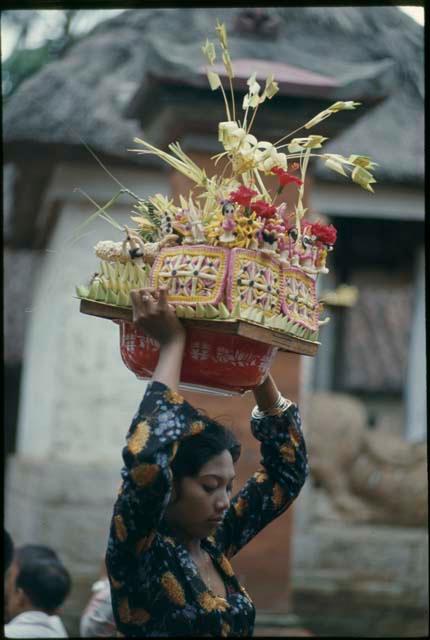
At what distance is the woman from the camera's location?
290 centimetres

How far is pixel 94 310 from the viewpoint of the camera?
3.07 m

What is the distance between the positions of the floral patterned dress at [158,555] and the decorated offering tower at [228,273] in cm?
17

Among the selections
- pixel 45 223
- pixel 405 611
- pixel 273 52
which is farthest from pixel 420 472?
pixel 273 52

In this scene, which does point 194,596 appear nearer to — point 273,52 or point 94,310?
point 94,310

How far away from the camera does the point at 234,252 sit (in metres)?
A: 3.04

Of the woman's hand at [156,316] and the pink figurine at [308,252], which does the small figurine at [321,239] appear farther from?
the woman's hand at [156,316]

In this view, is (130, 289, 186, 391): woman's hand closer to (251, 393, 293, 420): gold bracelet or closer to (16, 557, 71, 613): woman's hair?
(251, 393, 293, 420): gold bracelet

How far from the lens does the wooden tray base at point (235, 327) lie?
2.96 meters

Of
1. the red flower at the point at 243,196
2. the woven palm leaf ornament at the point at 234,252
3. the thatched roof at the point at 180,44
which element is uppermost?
the thatched roof at the point at 180,44

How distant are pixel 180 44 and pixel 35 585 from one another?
5.84 m

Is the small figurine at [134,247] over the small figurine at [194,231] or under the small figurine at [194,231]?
under

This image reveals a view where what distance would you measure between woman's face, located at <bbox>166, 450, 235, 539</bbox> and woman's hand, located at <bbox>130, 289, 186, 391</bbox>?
31 cm

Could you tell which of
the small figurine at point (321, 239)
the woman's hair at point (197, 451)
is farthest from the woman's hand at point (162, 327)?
the small figurine at point (321, 239)

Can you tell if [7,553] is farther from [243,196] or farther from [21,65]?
[21,65]
